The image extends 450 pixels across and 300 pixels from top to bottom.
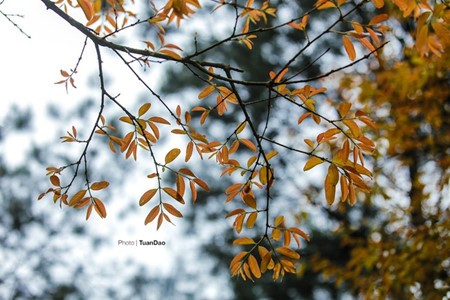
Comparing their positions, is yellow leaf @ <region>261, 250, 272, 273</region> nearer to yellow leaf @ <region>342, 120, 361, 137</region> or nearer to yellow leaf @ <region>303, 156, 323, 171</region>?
yellow leaf @ <region>303, 156, 323, 171</region>

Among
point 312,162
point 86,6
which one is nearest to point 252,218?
point 312,162

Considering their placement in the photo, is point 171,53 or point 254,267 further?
point 254,267

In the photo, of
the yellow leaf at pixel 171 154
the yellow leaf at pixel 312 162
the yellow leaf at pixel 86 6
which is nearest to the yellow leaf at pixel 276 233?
the yellow leaf at pixel 312 162

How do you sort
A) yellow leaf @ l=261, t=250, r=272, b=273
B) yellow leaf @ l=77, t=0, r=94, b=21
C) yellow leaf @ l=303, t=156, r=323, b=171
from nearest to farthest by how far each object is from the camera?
yellow leaf @ l=77, t=0, r=94, b=21 < yellow leaf @ l=303, t=156, r=323, b=171 < yellow leaf @ l=261, t=250, r=272, b=273

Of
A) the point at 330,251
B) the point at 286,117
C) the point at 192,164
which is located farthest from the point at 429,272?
the point at 192,164

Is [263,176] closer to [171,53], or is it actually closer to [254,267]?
[254,267]

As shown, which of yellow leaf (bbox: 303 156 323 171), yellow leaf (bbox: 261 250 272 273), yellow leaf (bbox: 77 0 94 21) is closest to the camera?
yellow leaf (bbox: 77 0 94 21)

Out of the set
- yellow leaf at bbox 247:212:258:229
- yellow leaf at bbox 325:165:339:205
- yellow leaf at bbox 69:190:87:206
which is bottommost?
yellow leaf at bbox 325:165:339:205

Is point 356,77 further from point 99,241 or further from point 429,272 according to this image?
point 99,241

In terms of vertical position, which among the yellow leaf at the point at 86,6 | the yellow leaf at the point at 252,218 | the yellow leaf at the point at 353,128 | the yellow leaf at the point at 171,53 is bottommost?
the yellow leaf at the point at 252,218

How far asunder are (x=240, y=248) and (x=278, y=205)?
1049 mm

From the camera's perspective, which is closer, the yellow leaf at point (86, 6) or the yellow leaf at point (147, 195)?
the yellow leaf at point (86, 6)

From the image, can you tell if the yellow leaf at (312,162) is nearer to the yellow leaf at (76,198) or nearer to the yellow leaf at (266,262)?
the yellow leaf at (266,262)

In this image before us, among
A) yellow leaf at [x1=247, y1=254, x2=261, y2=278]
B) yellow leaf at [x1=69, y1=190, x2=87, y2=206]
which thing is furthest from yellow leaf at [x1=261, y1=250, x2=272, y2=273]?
yellow leaf at [x1=69, y1=190, x2=87, y2=206]
